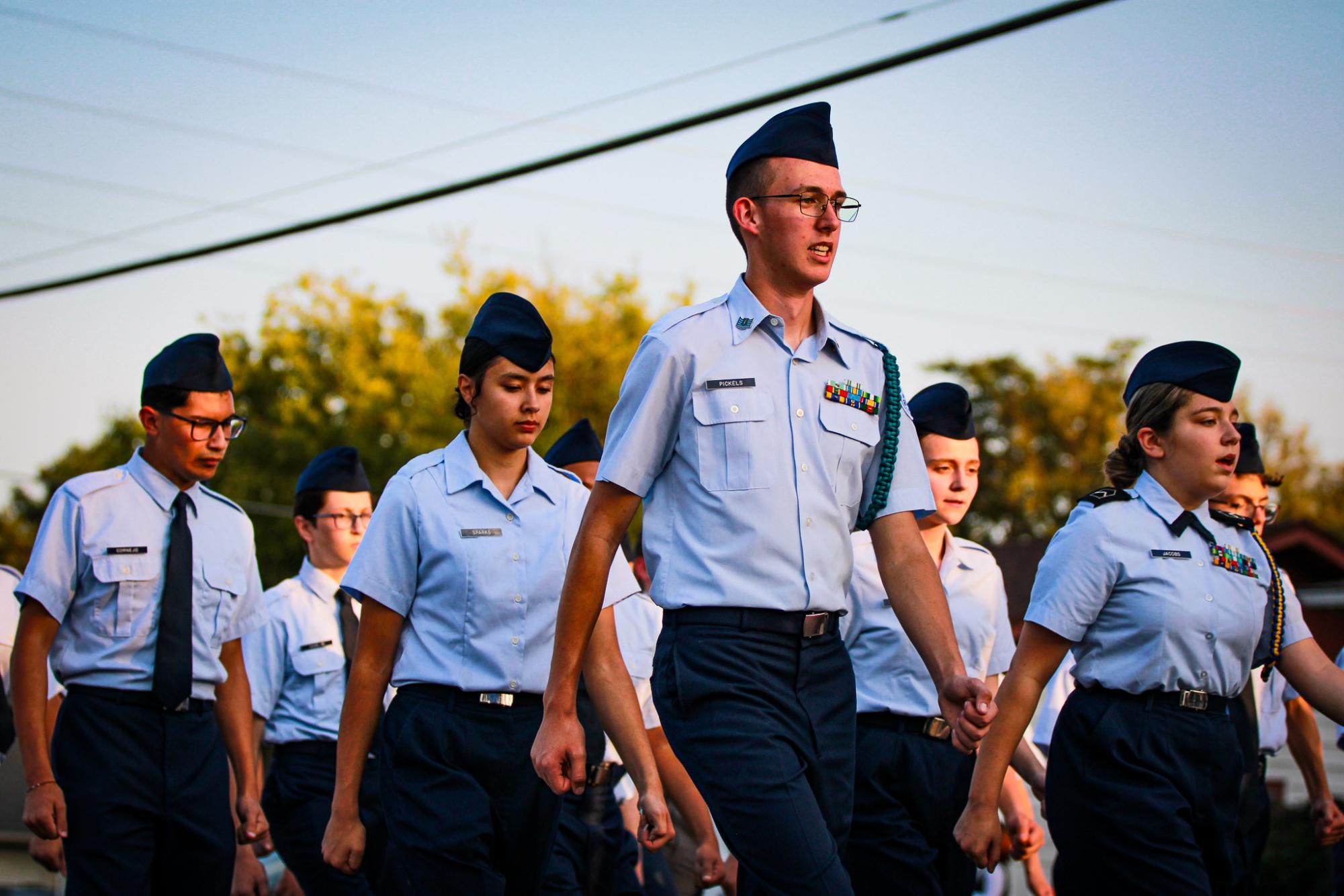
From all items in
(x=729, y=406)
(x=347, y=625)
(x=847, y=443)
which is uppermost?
(x=729, y=406)

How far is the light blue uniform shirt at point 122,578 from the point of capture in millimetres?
5820

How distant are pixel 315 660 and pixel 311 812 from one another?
2.66 ft

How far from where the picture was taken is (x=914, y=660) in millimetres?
6121

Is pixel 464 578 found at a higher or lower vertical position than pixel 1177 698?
higher

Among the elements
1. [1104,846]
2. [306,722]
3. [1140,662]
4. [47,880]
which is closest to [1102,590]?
[1140,662]

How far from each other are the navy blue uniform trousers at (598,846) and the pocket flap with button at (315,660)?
1770 mm

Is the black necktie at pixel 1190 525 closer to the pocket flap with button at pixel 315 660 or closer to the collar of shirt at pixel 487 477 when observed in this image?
the collar of shirt at pixel 487 477

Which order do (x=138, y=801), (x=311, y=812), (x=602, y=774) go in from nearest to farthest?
(x=138, y=801) < (x=602, y=774) < (x=311, y=812)

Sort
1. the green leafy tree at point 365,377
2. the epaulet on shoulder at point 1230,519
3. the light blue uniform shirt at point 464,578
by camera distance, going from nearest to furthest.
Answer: the light blue uniform shirt at point 464,578 → the epaulet on shoulder at point 1230,519 → the green leafy tree at point 365,377

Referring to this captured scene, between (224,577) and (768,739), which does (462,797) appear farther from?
(224,577)

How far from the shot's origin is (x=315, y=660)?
787 centimetres

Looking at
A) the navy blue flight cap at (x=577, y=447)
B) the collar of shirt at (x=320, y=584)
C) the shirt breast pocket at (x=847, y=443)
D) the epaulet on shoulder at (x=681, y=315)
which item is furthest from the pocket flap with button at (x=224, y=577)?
the shirt breast pocket at (x=847, y=443)

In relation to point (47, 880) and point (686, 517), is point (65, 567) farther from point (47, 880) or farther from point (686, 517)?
point (47, 880)

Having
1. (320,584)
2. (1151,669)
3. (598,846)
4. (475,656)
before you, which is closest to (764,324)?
(475,656)
